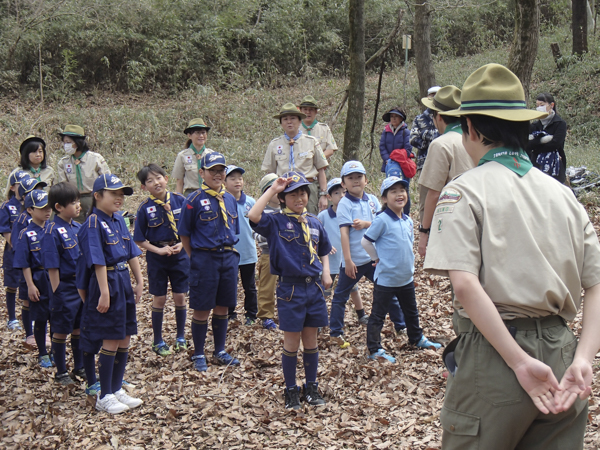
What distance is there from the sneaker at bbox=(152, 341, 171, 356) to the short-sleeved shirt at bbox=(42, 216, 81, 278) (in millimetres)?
1345

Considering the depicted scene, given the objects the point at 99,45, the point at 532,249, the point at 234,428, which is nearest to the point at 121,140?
the point at 99,45

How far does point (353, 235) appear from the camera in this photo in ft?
19.9

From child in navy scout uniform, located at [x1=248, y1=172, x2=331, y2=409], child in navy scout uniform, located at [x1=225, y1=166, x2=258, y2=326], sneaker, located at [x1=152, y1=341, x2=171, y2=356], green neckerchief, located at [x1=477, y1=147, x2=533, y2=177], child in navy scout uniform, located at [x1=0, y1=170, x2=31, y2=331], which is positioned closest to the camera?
green neckerchief, located at [x1=477, y1=147, x2=533, y2=177]

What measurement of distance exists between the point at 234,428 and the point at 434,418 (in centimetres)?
161

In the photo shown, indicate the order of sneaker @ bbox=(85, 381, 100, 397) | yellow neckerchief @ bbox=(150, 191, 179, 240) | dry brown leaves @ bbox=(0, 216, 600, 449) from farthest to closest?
yellow neckerchief @ bbox=(150, 191, 179, 240)
sneaker @ bbox=(85, 381, 100, 397)
dry brown leaves @ bbox=(0, 216, 600, 449)

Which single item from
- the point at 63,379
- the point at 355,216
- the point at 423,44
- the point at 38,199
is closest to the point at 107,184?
the point at 38,199

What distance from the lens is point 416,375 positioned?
5.17 meters

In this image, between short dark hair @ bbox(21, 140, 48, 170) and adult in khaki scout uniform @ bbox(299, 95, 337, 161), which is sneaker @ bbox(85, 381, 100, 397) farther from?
adult in khaki scout uniform @ bbox(299, 95, 337, 161)

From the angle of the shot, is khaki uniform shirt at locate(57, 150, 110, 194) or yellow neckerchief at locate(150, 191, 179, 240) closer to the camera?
yellow neckerchief at locate(150, 191, 179, 240)

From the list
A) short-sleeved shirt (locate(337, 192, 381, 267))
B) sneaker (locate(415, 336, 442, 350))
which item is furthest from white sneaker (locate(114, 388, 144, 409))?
sneaker (locate(415, 336, 442, 350))

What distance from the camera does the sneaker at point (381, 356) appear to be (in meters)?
5.49

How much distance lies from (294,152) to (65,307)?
3.62 m

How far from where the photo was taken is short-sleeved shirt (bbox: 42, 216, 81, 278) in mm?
5238

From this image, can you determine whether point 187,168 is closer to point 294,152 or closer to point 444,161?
point 294,152
